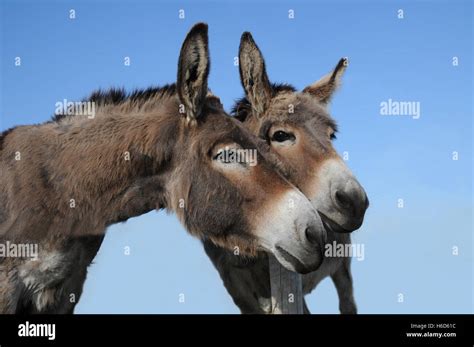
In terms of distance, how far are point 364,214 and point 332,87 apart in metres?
2.66

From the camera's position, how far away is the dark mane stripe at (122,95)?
6309 millimetres

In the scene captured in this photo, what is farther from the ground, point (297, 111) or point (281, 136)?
point (297, 111)

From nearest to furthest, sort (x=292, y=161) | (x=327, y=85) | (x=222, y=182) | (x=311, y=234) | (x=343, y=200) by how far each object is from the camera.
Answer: (x=311, y=234)
(x=222, y=182)
(x=343, y=200)
(x=292, y=161)
(x=327, y=85)

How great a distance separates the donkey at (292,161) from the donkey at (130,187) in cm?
170

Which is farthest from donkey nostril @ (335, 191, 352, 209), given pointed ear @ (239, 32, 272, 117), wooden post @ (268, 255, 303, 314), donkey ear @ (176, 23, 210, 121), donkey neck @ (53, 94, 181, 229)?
donkey neck @ (53, 94, 181, 229)

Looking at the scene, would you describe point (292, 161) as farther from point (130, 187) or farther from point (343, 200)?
point (130, 187)

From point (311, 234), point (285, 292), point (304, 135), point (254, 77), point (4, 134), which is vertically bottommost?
point (285, 292)

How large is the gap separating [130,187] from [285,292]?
224cm

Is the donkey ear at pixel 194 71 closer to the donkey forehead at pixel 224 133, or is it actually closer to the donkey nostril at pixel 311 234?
the donkey forehead at pixel 224 133

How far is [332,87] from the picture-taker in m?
9.25

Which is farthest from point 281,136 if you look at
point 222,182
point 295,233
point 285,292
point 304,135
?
point 295,233

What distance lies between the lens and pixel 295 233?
5.24 meters

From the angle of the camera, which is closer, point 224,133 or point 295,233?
point 295,233
